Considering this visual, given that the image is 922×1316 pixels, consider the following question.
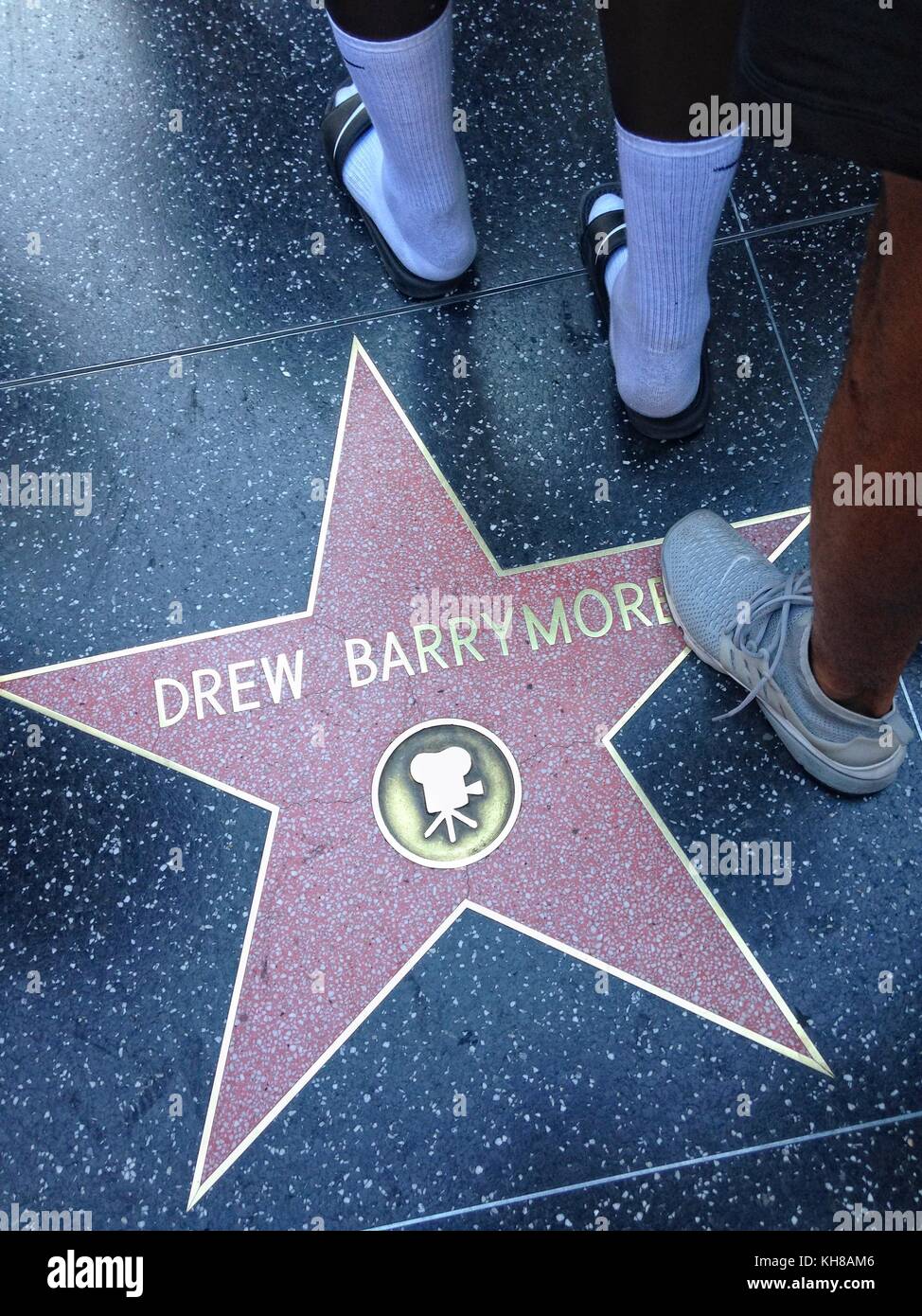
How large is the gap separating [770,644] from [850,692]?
0.12 m

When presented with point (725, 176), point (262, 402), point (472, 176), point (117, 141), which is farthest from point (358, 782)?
point (117, 141)

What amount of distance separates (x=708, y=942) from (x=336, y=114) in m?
1.05

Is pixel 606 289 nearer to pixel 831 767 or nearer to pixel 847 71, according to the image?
pixel 831 767

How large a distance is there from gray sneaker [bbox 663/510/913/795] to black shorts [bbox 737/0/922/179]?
502mm

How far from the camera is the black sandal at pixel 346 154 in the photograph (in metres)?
1.25

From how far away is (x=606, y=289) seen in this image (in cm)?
123

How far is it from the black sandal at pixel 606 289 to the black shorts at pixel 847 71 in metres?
0.59

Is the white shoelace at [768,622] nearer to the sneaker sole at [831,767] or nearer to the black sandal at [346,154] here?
the sneaker sole at [831,767]

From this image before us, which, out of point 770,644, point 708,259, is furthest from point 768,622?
point 708,259

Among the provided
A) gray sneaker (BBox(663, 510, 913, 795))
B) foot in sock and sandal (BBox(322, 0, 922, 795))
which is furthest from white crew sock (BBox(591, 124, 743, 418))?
gray sneaker (BBox(663, 510, 913, 795))

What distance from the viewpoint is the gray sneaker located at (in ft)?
3.22

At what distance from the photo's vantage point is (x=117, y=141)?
4.50 feet

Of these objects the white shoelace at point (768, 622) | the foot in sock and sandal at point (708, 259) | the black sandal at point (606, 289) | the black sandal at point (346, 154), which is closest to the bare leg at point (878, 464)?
the foot in sock and sandal at point (708, 259)
